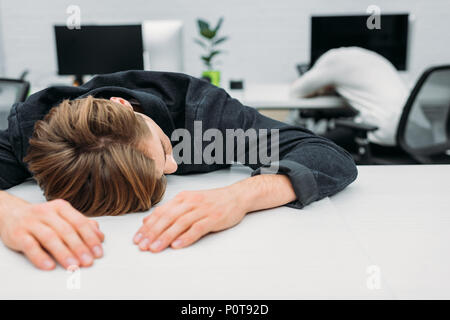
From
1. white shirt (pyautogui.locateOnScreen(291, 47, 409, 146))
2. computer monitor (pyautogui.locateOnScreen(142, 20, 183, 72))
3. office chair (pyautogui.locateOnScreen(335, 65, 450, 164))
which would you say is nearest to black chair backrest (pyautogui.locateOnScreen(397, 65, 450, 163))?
office chair (pyautogui.locateOnScreen(335, 65, 450, 164))

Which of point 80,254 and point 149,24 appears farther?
point 149,24

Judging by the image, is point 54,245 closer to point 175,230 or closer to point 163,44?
point 175,230

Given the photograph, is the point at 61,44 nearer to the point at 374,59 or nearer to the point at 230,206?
the point at 374,59

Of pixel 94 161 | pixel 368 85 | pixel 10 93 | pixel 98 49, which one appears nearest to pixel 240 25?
pixel 98 49

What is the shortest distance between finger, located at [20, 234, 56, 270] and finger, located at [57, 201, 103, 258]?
0.05 metres

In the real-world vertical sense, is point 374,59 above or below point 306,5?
below

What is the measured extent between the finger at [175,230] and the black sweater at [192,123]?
0.21m

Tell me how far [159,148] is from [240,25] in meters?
3.53

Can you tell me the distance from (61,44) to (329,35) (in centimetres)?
180

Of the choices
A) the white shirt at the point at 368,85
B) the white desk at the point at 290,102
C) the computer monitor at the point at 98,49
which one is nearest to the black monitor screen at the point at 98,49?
the computer monitor at the point at 98,49

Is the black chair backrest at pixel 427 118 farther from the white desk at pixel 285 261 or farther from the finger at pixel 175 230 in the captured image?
the finger at pixel 175 230

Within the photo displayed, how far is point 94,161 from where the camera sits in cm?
59

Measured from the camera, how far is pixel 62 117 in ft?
2.11
